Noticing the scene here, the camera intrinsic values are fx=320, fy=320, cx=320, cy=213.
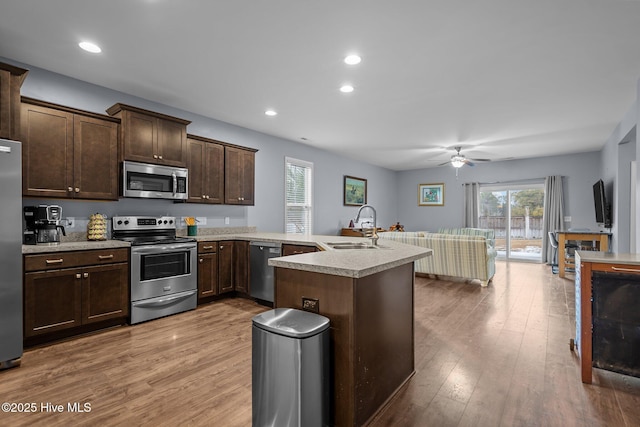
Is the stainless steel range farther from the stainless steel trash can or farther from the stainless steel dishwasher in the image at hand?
the stainless steel trash can

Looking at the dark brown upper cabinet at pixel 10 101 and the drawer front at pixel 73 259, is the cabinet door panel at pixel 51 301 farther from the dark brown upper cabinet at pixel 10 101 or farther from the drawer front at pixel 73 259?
the dark brown upper cabinet at pixel 10 101

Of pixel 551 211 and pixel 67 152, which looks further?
pixel 551 211

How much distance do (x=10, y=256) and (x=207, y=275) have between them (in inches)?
76.7

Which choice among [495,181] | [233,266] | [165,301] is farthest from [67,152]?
[495,181]

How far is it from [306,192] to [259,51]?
150 inches

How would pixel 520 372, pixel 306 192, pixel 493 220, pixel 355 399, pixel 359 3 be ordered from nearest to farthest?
pixel 355 399 < pixel 359 3 < pixel 520 372 < pixel 306 192 < pixel 493 220

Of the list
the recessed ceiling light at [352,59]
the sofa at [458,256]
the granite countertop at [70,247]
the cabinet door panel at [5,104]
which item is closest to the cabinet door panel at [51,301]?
the granite countertop at [70,247]

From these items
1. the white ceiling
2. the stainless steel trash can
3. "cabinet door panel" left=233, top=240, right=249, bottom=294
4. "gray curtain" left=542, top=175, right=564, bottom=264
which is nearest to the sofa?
the white ceiling

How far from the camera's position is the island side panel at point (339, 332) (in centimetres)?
167

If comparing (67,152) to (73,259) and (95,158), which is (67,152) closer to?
(95,158)

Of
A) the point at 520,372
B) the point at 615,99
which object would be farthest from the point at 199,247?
the point at 615,99

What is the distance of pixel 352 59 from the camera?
295cm

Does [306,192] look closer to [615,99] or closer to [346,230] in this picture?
[346,230]

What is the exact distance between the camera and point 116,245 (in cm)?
323
